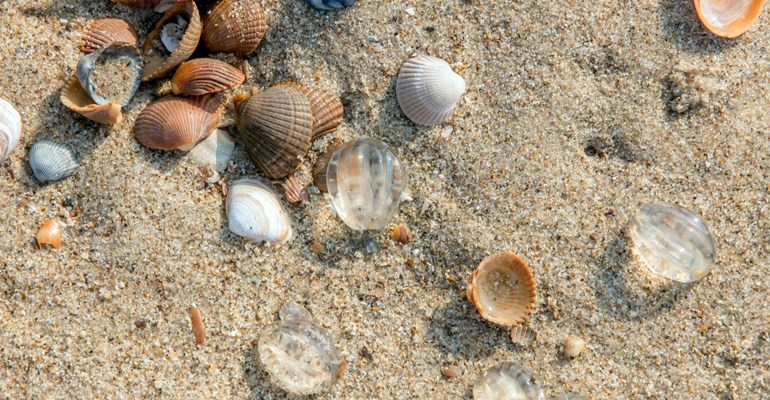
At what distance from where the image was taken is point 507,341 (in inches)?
133

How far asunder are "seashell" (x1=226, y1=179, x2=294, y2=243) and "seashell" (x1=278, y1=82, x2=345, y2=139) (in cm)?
42

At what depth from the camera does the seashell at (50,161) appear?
315 cm

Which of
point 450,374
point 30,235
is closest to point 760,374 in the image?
point 450,374

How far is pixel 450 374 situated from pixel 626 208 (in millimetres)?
1291

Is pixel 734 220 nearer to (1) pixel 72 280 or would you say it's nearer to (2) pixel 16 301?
(1) pixel 72 280

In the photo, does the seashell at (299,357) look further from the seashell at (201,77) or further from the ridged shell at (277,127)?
the seashell at (201,77)

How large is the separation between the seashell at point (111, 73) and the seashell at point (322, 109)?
76cm

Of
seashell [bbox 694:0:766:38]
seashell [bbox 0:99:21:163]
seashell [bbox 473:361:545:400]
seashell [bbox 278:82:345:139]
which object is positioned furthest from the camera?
seashell [bbox 694:0:766:38]

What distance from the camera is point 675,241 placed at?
3.29m

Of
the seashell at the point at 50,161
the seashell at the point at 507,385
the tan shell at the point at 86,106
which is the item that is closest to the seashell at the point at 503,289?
the seashell at the point at 507,385

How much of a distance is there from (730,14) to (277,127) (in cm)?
256

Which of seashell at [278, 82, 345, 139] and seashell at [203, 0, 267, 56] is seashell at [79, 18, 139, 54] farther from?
seashell at [278, 82, 345, 139]

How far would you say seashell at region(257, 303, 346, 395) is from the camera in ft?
10.5

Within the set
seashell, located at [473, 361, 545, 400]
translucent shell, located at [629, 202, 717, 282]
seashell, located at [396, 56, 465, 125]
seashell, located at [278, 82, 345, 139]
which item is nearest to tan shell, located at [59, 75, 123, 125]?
seashell, located at [278, 82, 345, 139]
